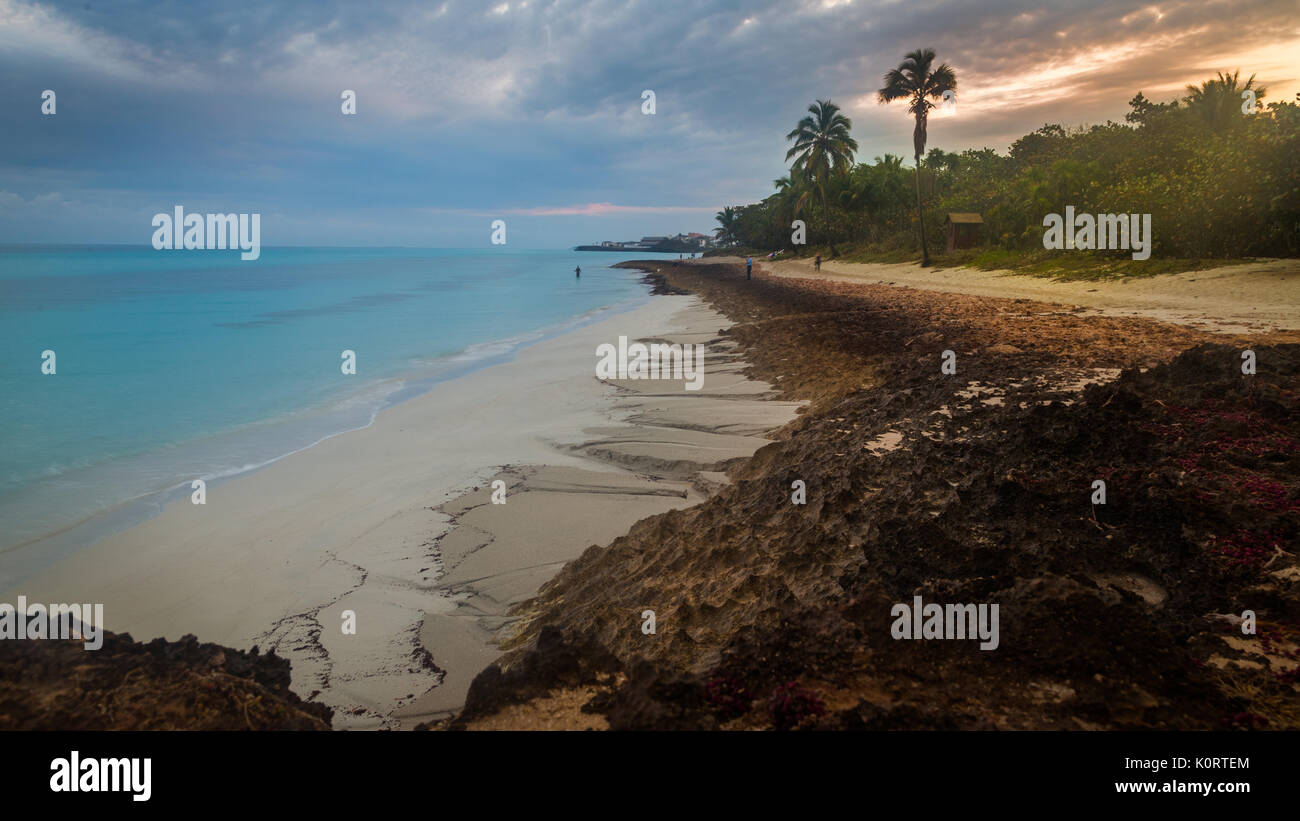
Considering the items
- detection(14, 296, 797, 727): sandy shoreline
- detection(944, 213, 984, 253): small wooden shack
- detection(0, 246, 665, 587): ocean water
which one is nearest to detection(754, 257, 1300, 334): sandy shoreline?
detection(14, 296, 797, 727): sandy shoreline

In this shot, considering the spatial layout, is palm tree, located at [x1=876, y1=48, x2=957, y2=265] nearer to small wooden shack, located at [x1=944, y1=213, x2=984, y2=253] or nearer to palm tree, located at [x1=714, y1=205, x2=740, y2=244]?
small wooden shack, located at [x1=944, y1=213, x2=984, y2=253]

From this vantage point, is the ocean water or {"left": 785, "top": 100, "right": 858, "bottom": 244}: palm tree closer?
the ocean water

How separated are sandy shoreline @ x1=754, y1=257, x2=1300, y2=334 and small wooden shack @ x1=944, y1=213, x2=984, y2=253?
17642 millimetres

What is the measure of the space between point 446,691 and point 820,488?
3.84 m

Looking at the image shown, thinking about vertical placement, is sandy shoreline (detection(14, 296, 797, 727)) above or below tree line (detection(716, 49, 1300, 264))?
below

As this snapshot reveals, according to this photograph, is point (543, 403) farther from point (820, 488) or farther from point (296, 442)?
point (820, 488)

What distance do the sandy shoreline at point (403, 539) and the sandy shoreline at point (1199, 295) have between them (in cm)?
971

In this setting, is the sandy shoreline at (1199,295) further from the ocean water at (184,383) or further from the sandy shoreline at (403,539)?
the ocean water at (184,383)

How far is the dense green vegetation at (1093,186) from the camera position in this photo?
20.5 meters

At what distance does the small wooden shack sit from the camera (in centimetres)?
4341

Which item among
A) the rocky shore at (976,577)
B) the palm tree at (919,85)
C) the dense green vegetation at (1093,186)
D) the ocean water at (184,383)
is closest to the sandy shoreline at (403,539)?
the rocky shore at (976,577)

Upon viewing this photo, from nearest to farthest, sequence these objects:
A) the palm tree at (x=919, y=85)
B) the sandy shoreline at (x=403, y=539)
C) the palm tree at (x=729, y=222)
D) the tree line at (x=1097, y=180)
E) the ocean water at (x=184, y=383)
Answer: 1. the sandy shoreline at (x=403, y=539)
2. the ocean water at (x=184, y=383)
3. the tree line at (x=1097, y=180)
4. the palm tree at (x=919, y=85)
5. the palm tree at (x=729, y=222)

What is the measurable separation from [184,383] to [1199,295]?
31590mm
